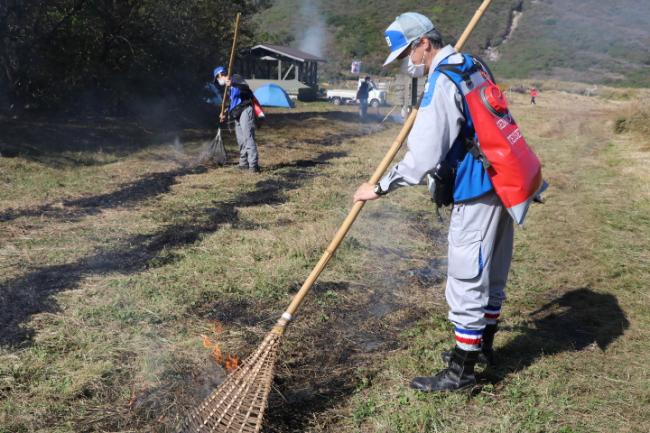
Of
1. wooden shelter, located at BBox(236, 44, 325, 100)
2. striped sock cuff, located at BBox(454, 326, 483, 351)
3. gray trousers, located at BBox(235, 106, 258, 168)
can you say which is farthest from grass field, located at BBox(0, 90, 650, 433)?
wooden shelter, located at BBox(236, 44, 325, 100)

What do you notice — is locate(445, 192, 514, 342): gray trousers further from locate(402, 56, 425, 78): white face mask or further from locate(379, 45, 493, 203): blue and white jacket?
locate(402, 56, 425, 78): white face mask

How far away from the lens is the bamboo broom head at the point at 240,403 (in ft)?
8.77

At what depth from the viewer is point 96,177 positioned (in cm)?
887

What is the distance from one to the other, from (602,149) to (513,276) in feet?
32.7

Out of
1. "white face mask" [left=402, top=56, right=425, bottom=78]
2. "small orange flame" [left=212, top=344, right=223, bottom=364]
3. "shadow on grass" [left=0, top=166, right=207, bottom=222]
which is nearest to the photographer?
"white face mask" [left=402, top=56, right=425, bottom=78]

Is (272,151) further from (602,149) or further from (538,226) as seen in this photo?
(602,149)

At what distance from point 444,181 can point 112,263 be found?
11.3 ft

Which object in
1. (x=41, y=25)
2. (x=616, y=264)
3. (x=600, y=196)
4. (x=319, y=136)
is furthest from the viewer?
(x=319, y=136)

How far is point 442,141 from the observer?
2756mm

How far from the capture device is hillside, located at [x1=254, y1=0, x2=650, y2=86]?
28.7 metres

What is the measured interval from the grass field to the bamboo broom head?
194 millimetres

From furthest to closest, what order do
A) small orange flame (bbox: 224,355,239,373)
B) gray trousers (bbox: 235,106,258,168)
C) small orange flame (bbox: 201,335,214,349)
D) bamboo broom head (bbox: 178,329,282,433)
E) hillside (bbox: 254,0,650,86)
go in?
hillside (bbox: 254,0,650,86) < gray trousers (bbox: 235,106,258,168) < small orange flame (bbox: 201,335,214,349) < small orange flame (bbox: 224,355,239,373) < bamboo broom head (bbox: 178,329,282,433)

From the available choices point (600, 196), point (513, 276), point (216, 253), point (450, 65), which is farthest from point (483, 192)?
point (600, 196)

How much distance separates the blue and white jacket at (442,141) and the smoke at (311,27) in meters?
61.6
